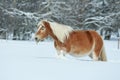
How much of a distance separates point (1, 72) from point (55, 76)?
0.71 metres

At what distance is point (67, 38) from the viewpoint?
24.3 ft

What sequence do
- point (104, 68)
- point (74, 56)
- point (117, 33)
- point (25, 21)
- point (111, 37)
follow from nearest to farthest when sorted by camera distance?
point (104, 68), point (74, 56), point (25, 21), point (117, 33), point (111, 37)

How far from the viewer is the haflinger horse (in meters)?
7.37

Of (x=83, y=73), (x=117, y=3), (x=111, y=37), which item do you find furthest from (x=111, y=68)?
(x=111, y=37)

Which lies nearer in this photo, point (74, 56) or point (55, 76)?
point (55, 76)

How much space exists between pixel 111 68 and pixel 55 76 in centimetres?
105

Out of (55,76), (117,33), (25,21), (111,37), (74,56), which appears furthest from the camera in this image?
(111,37)

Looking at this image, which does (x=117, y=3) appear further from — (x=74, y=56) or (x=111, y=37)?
(x=74, y=56)

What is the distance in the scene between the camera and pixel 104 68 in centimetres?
488

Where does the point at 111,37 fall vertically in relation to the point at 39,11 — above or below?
below

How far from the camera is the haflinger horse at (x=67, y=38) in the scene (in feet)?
24.2

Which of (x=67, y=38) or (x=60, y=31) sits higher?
(x=60, y=31)

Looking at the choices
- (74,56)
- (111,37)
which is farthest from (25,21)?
(74,56)

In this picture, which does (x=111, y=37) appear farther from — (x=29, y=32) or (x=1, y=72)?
(x=1, y=72)
